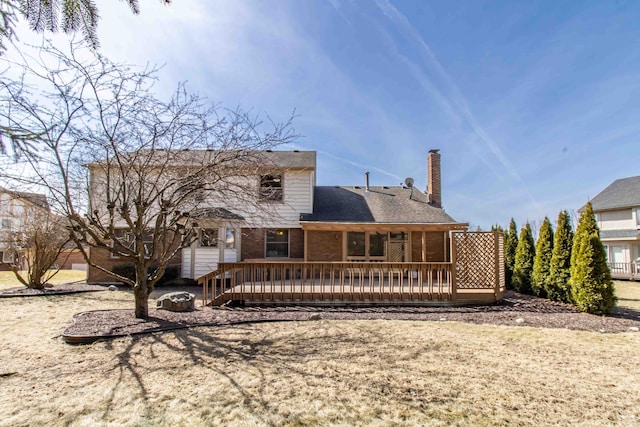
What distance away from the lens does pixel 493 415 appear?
2.95 metres

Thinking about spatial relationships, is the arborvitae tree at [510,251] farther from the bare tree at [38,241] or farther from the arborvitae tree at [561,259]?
the bare tree at [38,241]

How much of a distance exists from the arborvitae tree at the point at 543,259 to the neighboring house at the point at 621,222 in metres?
14.1

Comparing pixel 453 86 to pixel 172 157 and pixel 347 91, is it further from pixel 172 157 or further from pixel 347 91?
pixel 172 157

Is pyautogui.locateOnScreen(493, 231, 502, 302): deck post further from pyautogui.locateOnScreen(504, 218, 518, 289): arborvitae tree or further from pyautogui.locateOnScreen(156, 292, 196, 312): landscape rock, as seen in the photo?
pyautogui.locateOnScreen(156, 292, 196, 312): landscape rock

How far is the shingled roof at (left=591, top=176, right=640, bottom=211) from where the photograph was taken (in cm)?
2241

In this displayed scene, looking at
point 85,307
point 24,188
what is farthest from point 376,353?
point 85,307

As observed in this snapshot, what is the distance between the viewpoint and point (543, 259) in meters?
10.6

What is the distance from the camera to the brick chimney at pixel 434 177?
51.5ft

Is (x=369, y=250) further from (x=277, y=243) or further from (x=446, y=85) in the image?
(x=446, y=85)

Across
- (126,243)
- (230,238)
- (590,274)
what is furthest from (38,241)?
(590,274)

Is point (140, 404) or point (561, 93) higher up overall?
point (561, 93)

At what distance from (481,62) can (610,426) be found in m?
12.6

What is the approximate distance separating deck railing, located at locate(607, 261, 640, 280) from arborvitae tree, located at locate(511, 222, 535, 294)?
10.6m

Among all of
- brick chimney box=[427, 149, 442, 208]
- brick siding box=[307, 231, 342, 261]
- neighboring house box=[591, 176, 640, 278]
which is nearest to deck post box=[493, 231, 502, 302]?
brick siding box=[307, 231, 342, 261]
